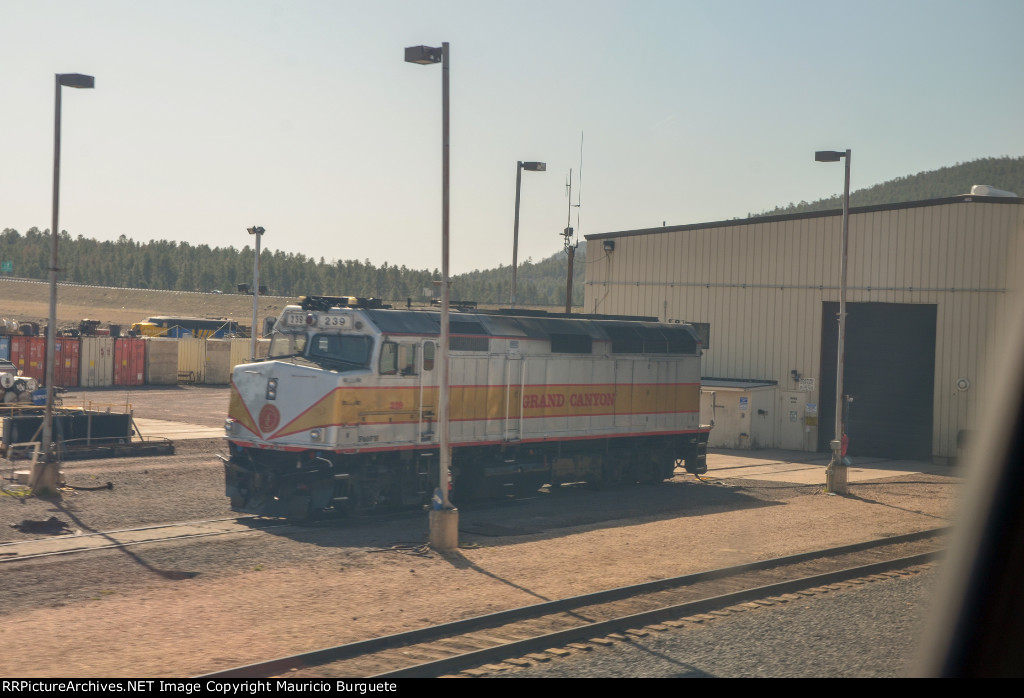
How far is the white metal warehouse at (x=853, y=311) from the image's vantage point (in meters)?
30.1

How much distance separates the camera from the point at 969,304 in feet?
99.3

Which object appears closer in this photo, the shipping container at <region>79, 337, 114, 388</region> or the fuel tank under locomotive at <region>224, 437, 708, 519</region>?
the fuel tank under locomotive at <region>224, 437, 708, 519</region>

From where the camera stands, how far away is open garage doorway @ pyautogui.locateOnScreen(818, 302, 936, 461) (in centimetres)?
3181

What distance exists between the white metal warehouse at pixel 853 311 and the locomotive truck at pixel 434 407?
32.2 ft

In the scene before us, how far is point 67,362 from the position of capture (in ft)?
158

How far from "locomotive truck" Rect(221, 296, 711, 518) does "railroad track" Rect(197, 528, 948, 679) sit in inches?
292

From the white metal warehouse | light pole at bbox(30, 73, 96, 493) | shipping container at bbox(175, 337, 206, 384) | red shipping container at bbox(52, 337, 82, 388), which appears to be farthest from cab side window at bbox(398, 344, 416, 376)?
shipping container at bbox(175, 337, 206, 384)

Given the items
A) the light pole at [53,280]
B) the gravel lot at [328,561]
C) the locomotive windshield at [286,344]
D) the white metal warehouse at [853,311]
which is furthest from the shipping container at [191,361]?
the locomotive windshield at [286,344]

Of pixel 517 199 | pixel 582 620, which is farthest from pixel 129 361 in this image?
pixel 582 620

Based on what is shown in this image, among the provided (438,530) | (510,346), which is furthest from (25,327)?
(438,530)

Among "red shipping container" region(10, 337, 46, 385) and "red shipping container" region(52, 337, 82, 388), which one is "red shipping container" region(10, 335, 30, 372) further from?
"red shipping container" region(52, 337, 82, 388)

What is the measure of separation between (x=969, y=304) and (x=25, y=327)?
4781 cm

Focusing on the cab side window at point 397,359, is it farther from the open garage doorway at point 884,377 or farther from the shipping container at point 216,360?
the shipping container at point 216,360
